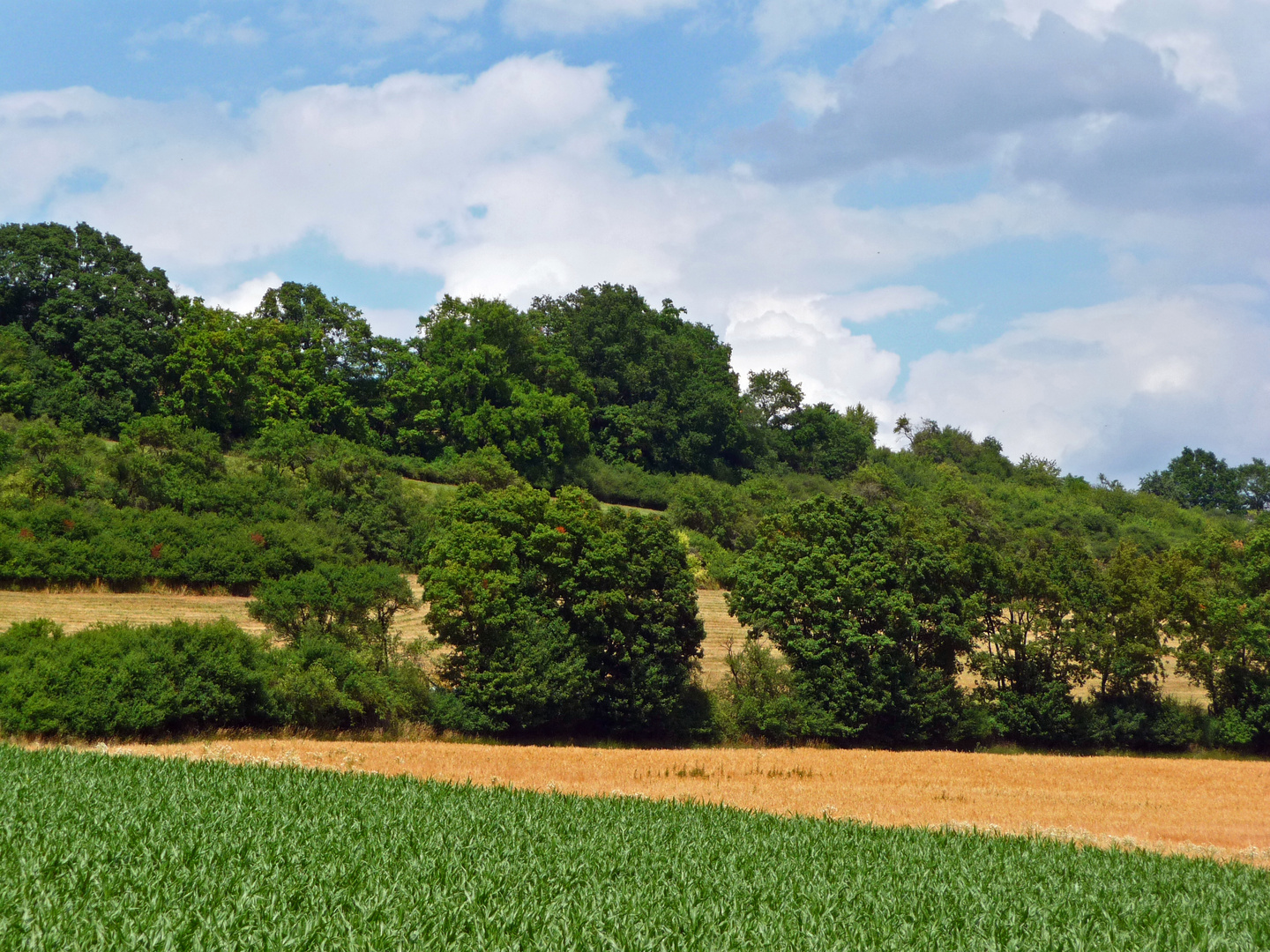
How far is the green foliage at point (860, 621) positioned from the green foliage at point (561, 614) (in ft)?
13.3

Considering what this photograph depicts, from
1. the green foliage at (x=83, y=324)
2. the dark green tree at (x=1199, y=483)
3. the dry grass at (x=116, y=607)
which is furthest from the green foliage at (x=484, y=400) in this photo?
the dark green tree at (x=1199, y=483)

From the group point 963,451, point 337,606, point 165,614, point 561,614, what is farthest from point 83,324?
point 963,451

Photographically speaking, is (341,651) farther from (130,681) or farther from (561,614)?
(561,614)

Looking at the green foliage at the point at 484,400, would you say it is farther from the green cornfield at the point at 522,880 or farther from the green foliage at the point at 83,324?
the green cornfield at the point at 522,880

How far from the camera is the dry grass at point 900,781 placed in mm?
24953

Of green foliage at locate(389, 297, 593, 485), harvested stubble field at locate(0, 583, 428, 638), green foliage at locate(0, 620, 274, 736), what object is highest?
green foliage at locate(389, 297, 593, 485)

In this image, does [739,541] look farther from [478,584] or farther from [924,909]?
[924,909]

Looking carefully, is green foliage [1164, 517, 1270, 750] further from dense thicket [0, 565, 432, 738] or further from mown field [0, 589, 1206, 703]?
dense thicket [0, 565, 432, 738]

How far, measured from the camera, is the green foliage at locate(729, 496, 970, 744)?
43.7 m

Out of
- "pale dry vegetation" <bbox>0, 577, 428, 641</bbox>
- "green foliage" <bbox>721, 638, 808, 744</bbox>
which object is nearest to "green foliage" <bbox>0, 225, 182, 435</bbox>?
"pale dry vegetation" <bbox>0, 577, 428, 641</bbox>

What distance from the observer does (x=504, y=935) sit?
9.23 m

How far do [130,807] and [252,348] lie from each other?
77908 millimetres

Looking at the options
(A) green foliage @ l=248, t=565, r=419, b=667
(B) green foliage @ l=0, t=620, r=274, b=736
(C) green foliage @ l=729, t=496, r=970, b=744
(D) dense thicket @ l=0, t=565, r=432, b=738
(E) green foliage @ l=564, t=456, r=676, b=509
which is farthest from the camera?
(E) green foliage @ l=564, t=456, r=676, b=509

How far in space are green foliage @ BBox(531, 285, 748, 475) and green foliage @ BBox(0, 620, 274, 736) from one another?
229 feet
